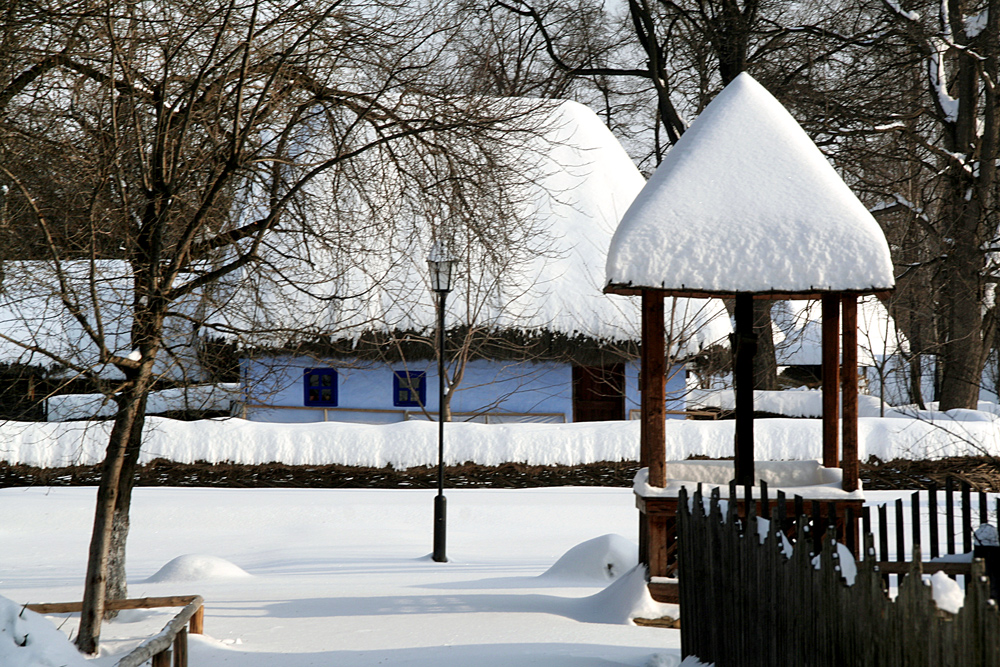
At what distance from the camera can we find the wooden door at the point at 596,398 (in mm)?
19828

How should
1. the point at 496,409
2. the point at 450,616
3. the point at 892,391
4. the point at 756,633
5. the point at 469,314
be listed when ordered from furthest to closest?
the point at 892,391 < the point at 496,409 < the point at 469,314 < the point at 450,616 < the point at 756,633

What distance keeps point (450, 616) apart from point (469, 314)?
10.4 m

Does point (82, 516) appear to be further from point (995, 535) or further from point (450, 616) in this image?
point (995, 535)

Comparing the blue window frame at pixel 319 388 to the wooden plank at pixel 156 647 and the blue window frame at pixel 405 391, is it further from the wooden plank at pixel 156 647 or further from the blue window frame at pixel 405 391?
the wooden plank at pixel 156 647

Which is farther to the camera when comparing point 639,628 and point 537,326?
point 537,326

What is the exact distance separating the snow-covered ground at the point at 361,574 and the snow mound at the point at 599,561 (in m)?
0.01

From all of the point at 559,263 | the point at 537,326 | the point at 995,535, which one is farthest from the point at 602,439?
the point at 995,535

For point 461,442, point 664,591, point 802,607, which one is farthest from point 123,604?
point 461,442

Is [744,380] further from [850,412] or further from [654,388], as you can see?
[850,412]

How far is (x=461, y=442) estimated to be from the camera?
1394 centimetres

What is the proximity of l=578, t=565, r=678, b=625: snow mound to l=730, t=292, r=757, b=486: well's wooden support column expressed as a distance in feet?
3.76

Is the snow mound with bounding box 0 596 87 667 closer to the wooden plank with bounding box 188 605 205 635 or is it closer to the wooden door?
the wooden plank with bounding box 188 605 205 635

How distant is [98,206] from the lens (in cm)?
645

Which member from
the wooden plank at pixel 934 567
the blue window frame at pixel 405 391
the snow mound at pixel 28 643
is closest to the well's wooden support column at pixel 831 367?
the wooden plank at pixel 934 567
